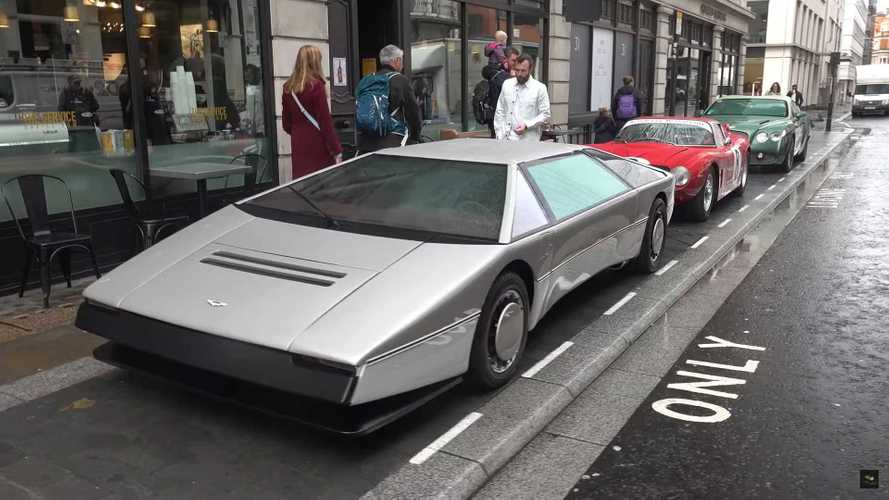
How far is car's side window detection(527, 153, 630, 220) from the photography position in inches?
183

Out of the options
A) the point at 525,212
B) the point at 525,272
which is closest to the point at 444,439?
the point at 525,272

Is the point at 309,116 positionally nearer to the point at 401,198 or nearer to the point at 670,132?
the point at 401,198

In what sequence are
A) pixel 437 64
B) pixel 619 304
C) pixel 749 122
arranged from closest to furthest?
pixel 619 304 < pixel 437 64 < pixel 749 122

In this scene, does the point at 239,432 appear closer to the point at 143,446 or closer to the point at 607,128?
the point at 143,446

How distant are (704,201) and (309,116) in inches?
209

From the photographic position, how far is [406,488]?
3023mm

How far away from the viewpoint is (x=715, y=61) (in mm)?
27484

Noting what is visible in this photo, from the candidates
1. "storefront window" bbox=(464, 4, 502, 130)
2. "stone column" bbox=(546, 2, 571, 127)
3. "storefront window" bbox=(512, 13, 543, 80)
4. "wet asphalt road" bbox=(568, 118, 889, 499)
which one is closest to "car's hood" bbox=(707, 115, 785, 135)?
"stone column" bbox=(546, 2, 571, 127)

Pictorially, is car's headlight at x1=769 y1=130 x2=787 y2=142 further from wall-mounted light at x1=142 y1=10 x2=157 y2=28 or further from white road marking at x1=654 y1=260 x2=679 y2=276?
wall-mounted light at x1=142 y1=10 x2=157 y2=28

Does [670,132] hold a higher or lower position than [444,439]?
higher

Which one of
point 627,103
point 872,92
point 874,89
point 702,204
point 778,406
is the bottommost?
point 778,406

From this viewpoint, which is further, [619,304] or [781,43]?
[781,43]

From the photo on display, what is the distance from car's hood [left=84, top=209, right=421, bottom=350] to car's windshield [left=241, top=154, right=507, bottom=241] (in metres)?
0.23

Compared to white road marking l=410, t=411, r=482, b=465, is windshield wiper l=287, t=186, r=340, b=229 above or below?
above
